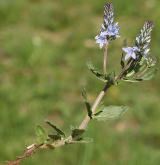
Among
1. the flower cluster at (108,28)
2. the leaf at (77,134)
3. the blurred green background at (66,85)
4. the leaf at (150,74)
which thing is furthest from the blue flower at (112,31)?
the blurred green background at (66,85)

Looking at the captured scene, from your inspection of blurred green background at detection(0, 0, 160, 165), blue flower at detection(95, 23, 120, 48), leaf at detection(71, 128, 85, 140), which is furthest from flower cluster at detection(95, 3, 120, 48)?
blurred green background at detection(0, 0, 160, 165)

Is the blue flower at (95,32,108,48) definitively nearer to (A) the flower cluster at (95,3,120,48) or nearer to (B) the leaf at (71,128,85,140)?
(A) the flower cluster at (95,3,120,48)

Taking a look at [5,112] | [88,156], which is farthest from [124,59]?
[5,112]

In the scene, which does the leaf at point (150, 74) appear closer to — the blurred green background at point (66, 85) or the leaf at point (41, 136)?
the leaf at point (41, 136)

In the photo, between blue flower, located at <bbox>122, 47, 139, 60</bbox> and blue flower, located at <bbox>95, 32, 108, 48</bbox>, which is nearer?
blue flower, located at <bbox>122, 47, 139, 60</bbox>

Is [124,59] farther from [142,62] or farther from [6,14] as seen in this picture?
[6,14]

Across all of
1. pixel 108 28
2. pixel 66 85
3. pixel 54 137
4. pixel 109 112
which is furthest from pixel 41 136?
pixel 66 85
